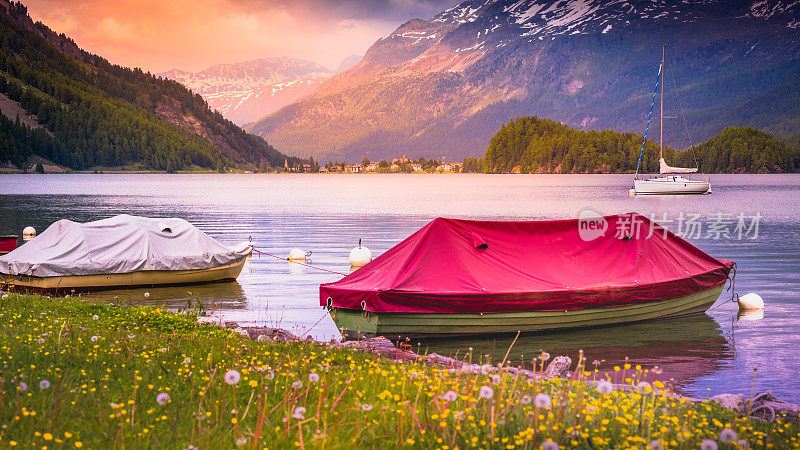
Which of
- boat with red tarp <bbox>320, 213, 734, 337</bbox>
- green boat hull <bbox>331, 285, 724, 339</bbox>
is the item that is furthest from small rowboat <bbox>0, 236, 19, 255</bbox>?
green boat hull <bbox>331, 285, 724, 339</bbox>

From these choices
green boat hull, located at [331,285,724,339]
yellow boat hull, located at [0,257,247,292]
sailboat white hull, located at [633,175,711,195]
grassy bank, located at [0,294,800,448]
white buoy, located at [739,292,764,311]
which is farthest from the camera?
sailboat white hull, located at [633,175,711,195]

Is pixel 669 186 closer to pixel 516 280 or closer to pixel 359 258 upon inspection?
pixel 359 258

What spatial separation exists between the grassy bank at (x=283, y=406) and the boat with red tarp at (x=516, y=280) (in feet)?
15.2

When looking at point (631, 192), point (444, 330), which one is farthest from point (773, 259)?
point (631, 192)

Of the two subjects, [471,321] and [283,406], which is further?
[471,321]

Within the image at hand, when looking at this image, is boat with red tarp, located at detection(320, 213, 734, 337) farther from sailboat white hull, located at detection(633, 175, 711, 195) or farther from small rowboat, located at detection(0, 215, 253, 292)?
sailboat white hull, located at detection(633, 175, 711, 195)

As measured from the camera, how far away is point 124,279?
27.7 metres

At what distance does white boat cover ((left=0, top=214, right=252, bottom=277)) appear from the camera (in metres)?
26.2

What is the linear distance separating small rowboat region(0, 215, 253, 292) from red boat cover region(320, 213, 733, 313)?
11460 millimetres

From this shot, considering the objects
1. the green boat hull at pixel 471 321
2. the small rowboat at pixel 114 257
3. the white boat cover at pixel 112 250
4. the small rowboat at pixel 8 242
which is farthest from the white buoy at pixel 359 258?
the small rowboat at pixel 8 242

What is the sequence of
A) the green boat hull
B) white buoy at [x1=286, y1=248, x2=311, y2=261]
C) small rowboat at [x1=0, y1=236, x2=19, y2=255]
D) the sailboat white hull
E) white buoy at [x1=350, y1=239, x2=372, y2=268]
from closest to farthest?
the green boat hull, white buoy at [x1=350, y1=239, x2=372, y2=268], small rowboat at [x1=0, y1=236, x2=19, y2=255], white buoy at [x1=286, y1=248, x2=311, y2=261], the sailboat white hull

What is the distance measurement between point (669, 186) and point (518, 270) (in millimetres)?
126483

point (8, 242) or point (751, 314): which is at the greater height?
point (8, 242)


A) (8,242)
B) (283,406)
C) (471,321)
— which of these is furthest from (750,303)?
(8,242)
